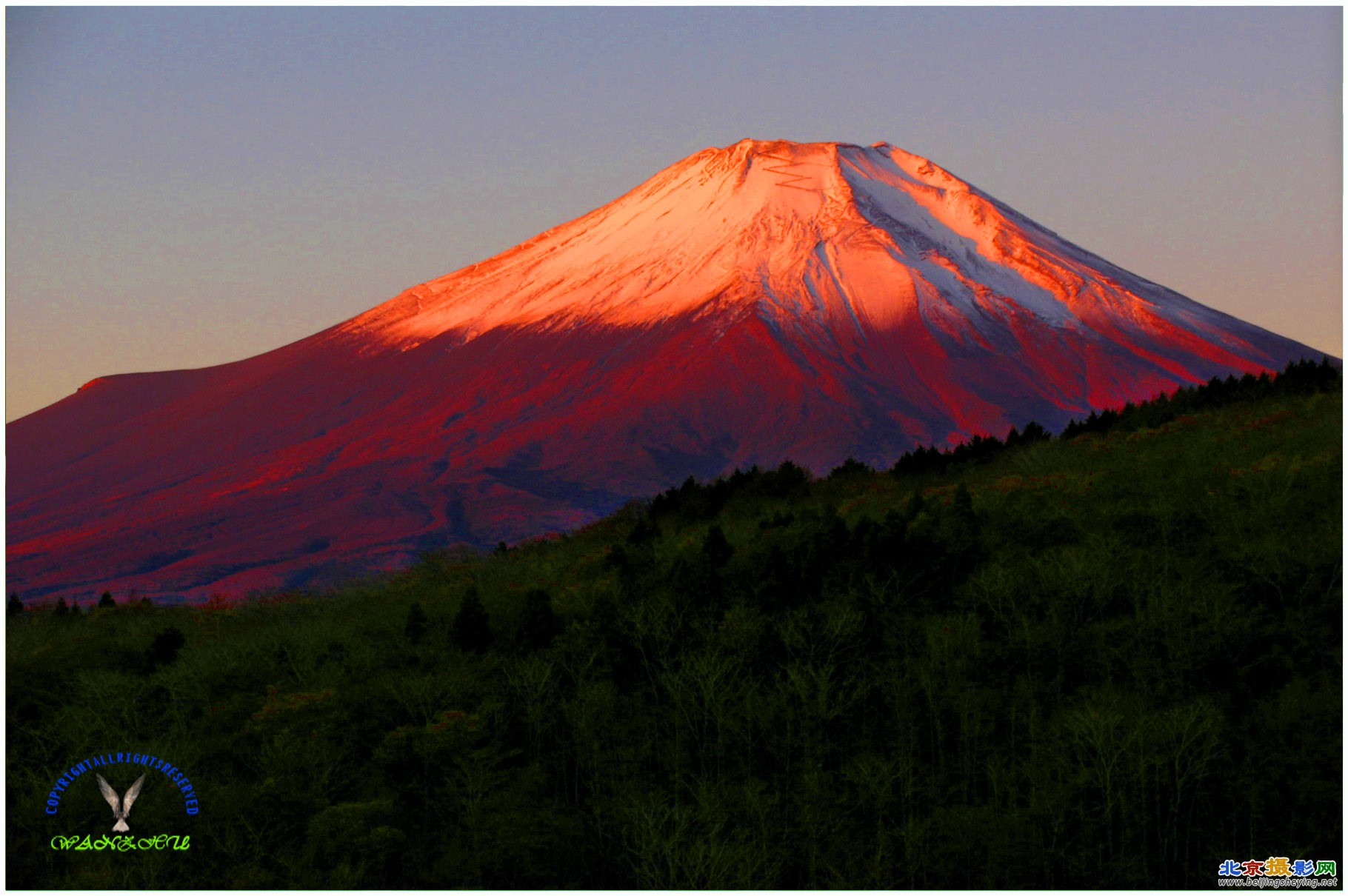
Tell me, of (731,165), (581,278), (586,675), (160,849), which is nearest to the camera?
(160,849)

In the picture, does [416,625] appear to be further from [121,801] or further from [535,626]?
[121,801]

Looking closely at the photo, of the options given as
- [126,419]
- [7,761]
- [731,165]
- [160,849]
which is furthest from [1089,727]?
[126,419]

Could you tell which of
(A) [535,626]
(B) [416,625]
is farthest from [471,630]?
(B) [416,625]

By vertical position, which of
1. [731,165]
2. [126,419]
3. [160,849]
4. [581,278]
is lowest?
[160,849]

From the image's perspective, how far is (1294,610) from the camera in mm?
28547

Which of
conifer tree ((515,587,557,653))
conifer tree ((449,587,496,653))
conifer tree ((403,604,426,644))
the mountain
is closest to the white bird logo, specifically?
conifer tree ((449,587,496,653))

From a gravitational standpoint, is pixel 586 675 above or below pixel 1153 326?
below

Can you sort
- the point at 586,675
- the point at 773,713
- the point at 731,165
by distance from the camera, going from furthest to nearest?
1. the point at 731,165
2. the point at 586,675
3. the point at 773,713

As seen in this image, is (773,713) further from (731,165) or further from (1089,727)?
(731,165)

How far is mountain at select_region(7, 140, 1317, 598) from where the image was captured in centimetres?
12144

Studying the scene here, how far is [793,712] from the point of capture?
27484 millimetres

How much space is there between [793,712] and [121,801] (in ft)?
36.3

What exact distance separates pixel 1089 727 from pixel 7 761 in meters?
18.4

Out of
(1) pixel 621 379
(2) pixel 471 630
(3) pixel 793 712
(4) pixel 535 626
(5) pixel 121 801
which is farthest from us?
(1) pixel 621 379
